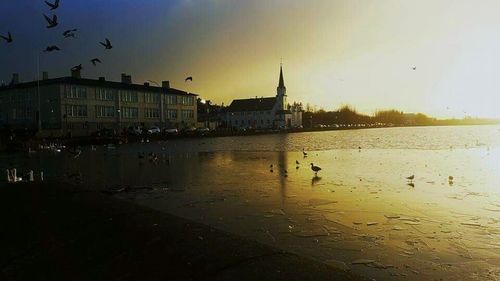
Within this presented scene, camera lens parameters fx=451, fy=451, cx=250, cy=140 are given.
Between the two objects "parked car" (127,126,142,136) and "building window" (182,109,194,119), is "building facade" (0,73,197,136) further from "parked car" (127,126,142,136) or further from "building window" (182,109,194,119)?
"building window" (182,109,194,119)

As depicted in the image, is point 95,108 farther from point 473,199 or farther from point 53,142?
point 473,199

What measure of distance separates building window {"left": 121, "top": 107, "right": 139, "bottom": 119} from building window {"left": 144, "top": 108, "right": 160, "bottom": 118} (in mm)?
3364

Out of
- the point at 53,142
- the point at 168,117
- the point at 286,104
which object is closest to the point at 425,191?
the point at 53,142

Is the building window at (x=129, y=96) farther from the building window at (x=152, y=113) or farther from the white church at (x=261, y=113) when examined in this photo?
the white church at (x=261, y=113)

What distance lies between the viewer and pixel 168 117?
115m

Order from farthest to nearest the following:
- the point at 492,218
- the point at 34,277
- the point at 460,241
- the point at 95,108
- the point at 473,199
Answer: the point at 95,108
the point at 473,199
the point at 492,218
the point at 460,241
the point at 34,277

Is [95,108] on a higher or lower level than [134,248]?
higher

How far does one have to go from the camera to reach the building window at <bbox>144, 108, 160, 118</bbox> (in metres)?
108

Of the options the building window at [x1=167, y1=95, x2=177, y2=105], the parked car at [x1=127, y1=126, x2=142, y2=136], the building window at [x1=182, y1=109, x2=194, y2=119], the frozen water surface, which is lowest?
the frozen water surface

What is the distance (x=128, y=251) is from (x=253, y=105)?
180888mm

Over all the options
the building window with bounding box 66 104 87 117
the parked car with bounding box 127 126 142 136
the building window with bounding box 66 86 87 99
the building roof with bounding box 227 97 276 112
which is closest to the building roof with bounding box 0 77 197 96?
the building window with bounding box 66 86 87 99

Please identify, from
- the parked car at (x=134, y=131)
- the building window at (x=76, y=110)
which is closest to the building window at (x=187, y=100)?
the parked car at (x=134, y=131)

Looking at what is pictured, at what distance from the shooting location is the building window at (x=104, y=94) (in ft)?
307

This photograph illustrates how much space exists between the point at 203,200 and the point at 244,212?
3.08 m
